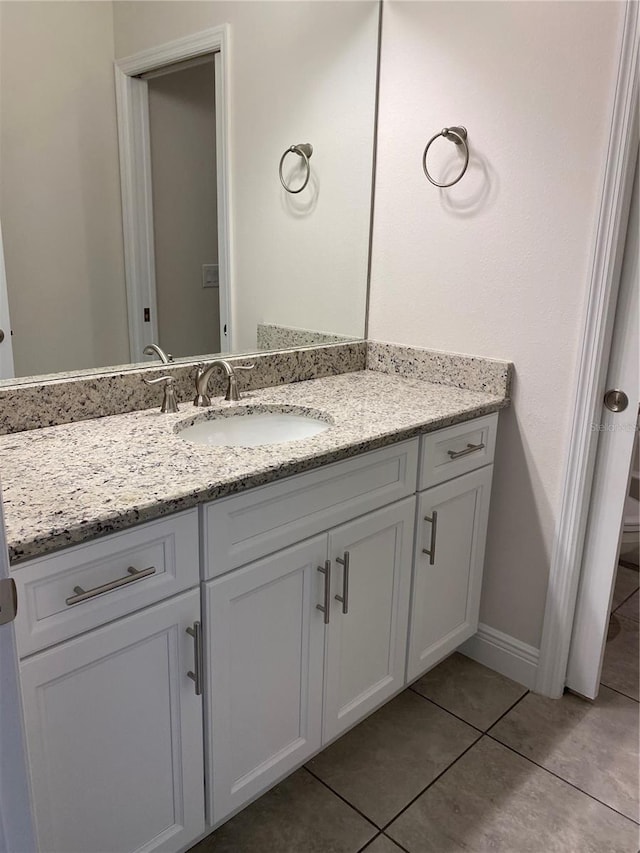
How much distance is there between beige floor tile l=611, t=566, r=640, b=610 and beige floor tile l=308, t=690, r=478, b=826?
1.00 metres

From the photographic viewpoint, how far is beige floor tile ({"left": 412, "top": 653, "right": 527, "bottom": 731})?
1.93 m

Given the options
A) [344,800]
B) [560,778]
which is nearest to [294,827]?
[344,800]

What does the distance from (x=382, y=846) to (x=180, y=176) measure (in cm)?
165

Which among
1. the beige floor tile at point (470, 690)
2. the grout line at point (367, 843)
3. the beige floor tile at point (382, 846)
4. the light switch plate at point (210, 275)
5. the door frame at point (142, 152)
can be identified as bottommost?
the grout line at point (367, 843)

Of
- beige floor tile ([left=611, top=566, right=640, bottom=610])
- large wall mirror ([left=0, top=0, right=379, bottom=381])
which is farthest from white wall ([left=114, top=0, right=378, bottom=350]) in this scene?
beige floor tile ([left=611, top=566, right=640, bottom=610])

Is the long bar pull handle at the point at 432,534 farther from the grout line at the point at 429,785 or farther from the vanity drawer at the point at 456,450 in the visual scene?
Answer: the grout line at the point at 429,785

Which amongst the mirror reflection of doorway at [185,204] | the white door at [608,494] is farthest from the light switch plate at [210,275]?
the white door at [608,494]

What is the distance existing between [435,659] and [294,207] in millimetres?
1387

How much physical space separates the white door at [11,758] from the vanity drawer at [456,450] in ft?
3.68

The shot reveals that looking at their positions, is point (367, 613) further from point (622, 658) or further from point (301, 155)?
point (301, 155)

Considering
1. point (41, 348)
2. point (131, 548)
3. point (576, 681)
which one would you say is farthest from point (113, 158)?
point (576, 681)

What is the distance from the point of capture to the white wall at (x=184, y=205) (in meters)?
1.63

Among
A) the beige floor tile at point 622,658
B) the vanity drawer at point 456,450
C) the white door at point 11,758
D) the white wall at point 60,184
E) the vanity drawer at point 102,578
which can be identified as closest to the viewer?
the white door at point 11,758

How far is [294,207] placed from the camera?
79.1 inches
